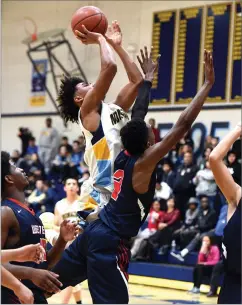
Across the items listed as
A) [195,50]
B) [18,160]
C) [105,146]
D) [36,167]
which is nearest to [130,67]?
[105,146]

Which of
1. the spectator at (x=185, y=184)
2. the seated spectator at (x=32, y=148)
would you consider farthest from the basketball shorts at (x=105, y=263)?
the seated spectator at (x=32, y=148)

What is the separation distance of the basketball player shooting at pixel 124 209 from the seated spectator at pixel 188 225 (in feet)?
24.5

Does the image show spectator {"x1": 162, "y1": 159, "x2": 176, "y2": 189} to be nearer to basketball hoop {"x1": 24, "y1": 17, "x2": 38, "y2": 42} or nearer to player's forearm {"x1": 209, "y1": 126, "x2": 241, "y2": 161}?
basketball hoop {"x1": 24, "y1": 17, "x2": 38, "y2": 42}

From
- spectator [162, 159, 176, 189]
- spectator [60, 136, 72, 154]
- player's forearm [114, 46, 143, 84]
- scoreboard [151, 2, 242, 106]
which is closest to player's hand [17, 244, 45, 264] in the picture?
player's forearm [114, 46, 143, 84]

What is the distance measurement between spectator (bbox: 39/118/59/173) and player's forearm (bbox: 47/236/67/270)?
12.7 m

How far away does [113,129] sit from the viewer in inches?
198

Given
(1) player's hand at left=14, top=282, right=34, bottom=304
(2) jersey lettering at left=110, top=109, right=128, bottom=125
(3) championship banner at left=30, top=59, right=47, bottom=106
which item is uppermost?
(2) jersey lettering at left=110, top=109, right=128, bottom=125

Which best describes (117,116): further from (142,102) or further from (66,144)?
(66,144)

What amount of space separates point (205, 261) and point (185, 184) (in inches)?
92.0

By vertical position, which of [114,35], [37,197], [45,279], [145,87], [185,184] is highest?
[114,35]

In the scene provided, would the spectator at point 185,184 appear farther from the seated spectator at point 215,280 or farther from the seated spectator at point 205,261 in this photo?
the seated spectator at point 215,280

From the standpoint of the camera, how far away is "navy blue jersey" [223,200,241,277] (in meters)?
3.92

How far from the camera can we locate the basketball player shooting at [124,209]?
456cm

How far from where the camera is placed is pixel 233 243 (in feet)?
13.0
